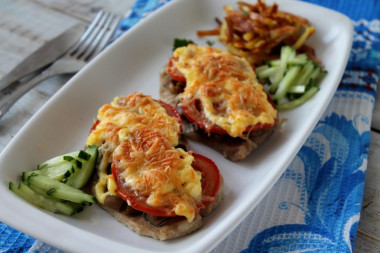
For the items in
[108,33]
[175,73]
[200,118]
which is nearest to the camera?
[200,118]

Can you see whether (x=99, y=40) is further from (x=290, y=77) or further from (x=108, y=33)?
(x=290, y=77)

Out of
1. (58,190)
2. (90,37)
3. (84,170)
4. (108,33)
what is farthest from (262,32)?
(58,190)

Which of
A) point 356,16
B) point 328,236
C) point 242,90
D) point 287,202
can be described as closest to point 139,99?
point 242,90

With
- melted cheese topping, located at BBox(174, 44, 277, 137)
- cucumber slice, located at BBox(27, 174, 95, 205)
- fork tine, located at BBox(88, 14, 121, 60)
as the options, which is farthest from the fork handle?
melted cheese topping, located at BBox(174, 44, 277, 137)

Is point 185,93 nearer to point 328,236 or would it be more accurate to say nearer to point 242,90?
point 242,90

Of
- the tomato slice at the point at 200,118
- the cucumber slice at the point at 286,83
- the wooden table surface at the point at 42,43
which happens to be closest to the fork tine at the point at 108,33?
the wooden table surface at the point at 42,43
